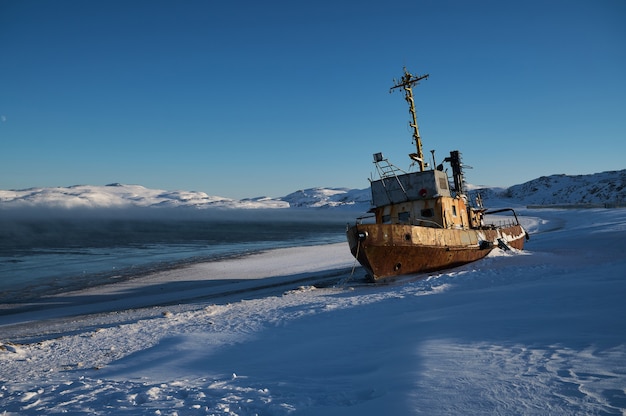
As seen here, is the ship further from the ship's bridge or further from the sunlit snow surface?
the sunlit snow surface

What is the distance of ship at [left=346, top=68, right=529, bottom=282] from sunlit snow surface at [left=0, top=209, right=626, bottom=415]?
12.6 ft

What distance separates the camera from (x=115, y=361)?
21.5 feet

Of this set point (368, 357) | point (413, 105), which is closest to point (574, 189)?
point (413, 105)

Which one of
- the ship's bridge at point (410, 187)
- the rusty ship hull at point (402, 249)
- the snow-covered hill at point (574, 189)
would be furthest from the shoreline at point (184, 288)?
the snow-covered hill at point (574, 189)

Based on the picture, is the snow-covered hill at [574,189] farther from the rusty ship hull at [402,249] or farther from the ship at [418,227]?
the rusty ship hull at [402,249]

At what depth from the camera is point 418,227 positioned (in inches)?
582

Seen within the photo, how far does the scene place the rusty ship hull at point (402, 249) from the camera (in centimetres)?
1448

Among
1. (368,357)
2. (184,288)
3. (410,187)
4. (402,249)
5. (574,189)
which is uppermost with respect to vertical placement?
(410,187)

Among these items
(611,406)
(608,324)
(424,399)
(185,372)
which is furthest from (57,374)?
(608,324)

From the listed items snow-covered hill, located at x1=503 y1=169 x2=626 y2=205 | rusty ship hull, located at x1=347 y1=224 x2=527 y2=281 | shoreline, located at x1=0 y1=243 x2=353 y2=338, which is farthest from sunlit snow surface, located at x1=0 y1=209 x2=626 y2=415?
snow-covered hill, located at x1=503 y1=169 x2=626 y2=205

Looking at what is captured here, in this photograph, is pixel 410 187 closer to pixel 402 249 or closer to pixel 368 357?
pixel 402 249

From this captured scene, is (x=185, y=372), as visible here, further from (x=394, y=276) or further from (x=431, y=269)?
(x=431, y=269)

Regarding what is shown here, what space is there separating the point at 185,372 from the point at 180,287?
13.9m

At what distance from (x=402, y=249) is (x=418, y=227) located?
108cm
